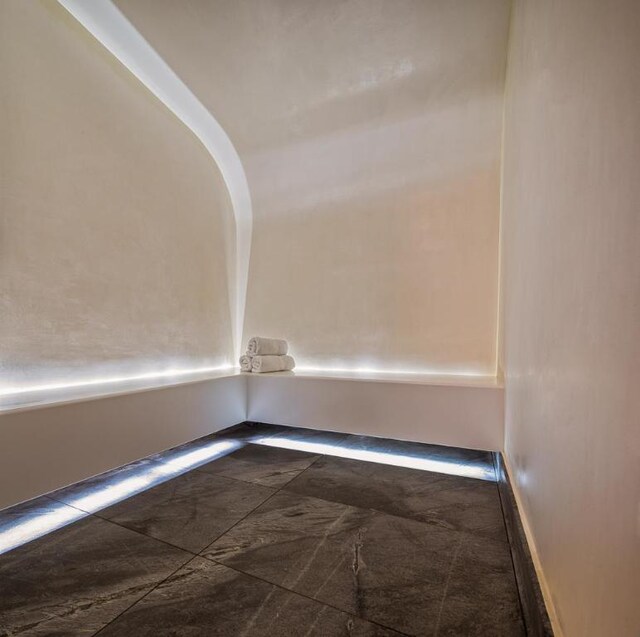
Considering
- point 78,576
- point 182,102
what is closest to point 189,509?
point 78,576

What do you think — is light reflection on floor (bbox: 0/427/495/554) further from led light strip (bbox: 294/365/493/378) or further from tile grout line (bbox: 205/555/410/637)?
tile grout line (bbox: 205/555/410/637)

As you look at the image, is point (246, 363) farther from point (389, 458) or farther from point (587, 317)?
point (587, 317)

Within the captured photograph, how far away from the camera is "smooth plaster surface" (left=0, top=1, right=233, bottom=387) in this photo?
1.61 m

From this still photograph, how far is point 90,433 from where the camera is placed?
1.39 m

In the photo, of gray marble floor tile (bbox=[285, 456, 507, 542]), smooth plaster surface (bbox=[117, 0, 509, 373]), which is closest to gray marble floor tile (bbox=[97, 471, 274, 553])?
gray marble floor tile (bbox=[285, 456, 507, 542])

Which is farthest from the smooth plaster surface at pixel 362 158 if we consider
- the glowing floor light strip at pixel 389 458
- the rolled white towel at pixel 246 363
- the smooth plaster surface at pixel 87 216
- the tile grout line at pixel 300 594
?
the tile grout line at pixel 300 594

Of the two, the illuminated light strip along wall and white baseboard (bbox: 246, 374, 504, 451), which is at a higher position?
the illuminated light strip along wall

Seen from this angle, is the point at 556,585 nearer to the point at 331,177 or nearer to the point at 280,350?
the point at 280,350

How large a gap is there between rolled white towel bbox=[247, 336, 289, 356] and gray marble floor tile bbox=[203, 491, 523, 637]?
1274 mm

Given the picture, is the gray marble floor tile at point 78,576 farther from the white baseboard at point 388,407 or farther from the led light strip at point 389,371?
the led light strip at point 389,371

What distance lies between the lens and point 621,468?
42 centimetres

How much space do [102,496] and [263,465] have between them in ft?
2.42

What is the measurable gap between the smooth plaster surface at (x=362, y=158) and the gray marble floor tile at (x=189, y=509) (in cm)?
145

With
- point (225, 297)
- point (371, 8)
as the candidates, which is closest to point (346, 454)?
point (225, 297)
